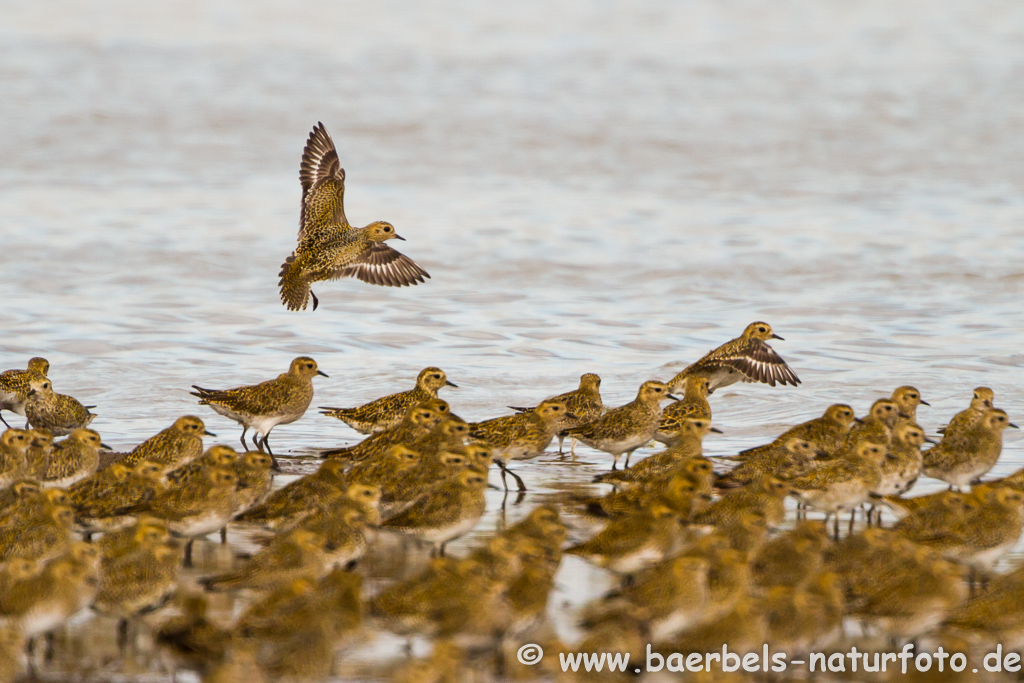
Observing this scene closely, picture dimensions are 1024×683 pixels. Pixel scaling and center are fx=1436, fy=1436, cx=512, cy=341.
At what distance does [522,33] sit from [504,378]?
1253 inches

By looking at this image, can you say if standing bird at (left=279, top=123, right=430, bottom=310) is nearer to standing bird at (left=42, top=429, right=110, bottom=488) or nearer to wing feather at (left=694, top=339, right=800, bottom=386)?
wing feather at (left=694, top=339, right=800, bottom=386)

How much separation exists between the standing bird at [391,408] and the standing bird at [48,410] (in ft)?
6.51

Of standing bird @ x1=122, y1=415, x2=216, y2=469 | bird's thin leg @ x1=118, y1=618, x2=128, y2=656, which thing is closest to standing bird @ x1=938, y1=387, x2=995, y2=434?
standing bird @ x1=122, y1=415, x2=216, y2=469

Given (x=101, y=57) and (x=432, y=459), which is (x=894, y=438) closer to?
(x=432, y=459)

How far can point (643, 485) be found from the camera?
8234 mm

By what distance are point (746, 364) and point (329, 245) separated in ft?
12.8

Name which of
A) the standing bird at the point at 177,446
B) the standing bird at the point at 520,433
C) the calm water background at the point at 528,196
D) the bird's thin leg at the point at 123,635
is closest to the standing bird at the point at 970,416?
the calm water background at the point at 528,196

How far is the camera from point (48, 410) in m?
10.5

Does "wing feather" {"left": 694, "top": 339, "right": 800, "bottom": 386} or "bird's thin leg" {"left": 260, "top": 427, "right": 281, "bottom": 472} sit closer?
"bird's thin leg" {"left": 260, "top": 427, "right": 281, "bottom": 472}

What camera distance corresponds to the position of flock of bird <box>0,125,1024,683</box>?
5.93 meters

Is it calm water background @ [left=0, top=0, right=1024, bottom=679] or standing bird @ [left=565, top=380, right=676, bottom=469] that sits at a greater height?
calm water background @ [left=0, top=0, right=1024, bottom=679]

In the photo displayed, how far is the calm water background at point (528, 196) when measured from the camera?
47.0 ft

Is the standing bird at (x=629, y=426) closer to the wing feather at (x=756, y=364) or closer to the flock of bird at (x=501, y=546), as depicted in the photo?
the flock of bird at (x=501, y=546)

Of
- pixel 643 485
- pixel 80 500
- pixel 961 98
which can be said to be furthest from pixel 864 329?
pixel 961 98
